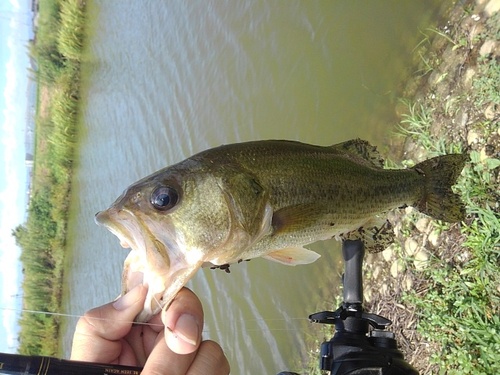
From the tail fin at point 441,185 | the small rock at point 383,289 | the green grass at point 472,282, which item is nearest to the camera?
the tail fin at point 441,185

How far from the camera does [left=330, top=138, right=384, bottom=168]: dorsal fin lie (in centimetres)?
243

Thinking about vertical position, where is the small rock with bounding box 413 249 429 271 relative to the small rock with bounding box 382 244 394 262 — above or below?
below

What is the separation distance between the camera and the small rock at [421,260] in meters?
3.78

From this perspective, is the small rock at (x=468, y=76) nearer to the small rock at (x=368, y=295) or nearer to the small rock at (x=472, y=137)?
the small rock at (x=472, y=137)

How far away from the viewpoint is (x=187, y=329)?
186 centimetres

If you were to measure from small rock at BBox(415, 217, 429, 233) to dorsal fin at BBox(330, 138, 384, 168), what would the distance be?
169cm

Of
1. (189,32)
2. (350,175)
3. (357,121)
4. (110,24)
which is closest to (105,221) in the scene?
(350,175)

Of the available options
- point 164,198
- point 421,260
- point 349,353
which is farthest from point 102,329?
point 421,260

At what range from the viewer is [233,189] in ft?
6.51

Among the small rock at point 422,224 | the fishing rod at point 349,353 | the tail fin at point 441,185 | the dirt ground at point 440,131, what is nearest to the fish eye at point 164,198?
the fishing rod at point 349,353

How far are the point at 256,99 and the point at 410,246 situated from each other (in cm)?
364

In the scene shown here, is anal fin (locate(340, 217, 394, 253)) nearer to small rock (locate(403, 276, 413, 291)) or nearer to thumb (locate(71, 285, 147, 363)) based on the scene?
thumb (locate(71, 285, 147, 363))

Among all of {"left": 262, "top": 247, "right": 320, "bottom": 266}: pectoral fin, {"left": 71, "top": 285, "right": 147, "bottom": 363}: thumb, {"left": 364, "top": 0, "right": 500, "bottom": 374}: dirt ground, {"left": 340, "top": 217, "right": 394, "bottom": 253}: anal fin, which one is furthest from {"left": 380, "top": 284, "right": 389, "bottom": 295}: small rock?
{"left": 71, "top": 285, "right": 147, "bottom": 363}: thumb

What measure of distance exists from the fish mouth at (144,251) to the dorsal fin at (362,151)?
3.95 ft
